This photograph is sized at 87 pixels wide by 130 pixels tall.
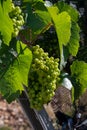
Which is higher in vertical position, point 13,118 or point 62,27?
point 62,27

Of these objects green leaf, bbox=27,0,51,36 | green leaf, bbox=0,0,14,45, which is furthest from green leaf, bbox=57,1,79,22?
green leaf, bbox=0,0,14,45

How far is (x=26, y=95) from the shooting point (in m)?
1.17

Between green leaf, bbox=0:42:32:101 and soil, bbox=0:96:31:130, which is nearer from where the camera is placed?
green leaf, bbox=0:42:32:101

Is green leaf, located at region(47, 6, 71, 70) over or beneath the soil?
over

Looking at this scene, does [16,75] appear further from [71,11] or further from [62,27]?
[71,11]

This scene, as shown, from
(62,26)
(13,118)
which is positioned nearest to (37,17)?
(62,26)

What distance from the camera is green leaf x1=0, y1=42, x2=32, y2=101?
1.01 metres

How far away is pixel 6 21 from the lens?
2.95 ft

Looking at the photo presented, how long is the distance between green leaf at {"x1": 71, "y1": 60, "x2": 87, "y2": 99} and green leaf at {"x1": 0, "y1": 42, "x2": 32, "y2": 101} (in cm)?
26

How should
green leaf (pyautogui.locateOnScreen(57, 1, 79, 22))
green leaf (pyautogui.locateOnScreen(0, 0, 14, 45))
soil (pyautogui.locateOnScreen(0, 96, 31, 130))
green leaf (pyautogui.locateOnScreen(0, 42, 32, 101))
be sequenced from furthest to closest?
soil (pyautogui.locateOnScreen(0, 96, 31, 130)) → green leaf (pyautogui.locateOnScreen(57, 1, 79, 22)) → green leaf (pyautogui.locateOnScreen(0, 42, 32, 101)) → green leaf (pyautogui.locateOnScreen(0, 0, 14, 45))

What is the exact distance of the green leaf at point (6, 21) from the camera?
2.94 ft

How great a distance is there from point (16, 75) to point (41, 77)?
0.07 metres

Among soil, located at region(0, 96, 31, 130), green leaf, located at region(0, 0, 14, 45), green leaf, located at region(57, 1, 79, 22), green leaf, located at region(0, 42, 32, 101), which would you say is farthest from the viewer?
soil, located at region(0, 96, 31, 130)

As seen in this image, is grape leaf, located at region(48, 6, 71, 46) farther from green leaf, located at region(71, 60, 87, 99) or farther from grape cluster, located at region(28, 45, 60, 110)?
green leaf, located at region(71, 60, 87, 99)
